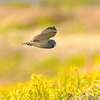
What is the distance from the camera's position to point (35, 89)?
2930 mm

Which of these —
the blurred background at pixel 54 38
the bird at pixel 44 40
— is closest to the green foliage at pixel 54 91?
the bird at pixel 44 40

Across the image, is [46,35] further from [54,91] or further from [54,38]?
[54,38]

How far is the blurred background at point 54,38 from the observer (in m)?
14.9

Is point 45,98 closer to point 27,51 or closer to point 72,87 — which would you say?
point 72,87

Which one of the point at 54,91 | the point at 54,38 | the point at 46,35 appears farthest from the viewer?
the point at 54,38

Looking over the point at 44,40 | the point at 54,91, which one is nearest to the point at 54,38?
the point at 54,91

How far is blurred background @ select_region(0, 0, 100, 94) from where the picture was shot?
1495cm

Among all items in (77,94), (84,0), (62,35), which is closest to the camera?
(77,94)

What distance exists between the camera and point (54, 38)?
2102 centimetres

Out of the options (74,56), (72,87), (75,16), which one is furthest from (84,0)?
(72,87)

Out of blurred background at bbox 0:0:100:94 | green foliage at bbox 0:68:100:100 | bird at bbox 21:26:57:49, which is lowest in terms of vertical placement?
green foliage at bbox 0:68:100:100

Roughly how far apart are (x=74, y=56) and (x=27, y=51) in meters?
3.14

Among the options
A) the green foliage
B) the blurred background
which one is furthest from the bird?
the blurred background

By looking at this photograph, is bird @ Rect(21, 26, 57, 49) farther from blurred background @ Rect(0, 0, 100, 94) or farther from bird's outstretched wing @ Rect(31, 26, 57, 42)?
blurred background @ Rect(0, 0, 100, 94)
